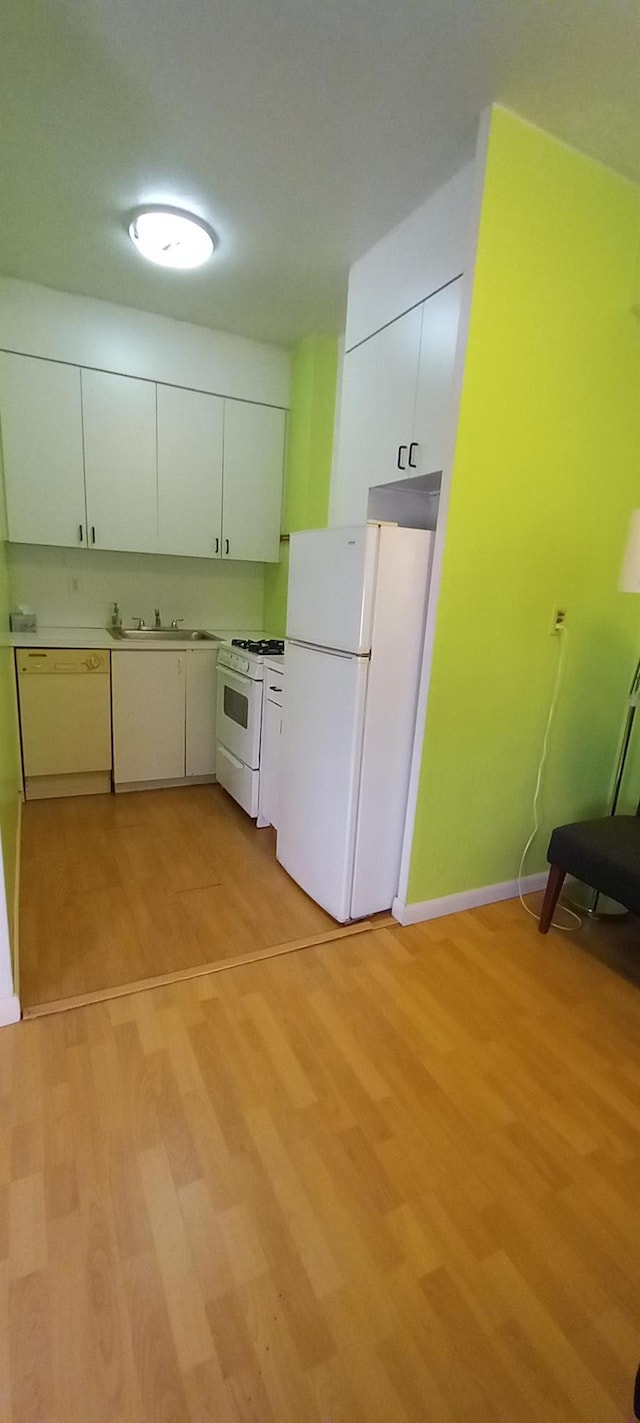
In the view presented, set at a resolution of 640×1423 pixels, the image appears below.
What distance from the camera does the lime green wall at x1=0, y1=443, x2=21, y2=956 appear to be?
186 centimetres

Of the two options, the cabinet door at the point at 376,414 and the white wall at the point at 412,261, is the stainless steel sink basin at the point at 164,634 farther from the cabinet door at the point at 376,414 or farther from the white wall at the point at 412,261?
the white wall at the point at 412,261

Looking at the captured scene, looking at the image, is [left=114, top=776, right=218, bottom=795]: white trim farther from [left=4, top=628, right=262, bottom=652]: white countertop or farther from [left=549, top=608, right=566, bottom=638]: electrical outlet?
[left=549, top=608, right=566, bottom=638]: electrical outlet

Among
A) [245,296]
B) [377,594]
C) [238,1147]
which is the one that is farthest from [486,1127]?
[245,296]

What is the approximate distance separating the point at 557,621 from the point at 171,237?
7.03 feet

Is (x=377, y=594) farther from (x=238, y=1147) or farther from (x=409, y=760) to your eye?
(x=238, y=1147)

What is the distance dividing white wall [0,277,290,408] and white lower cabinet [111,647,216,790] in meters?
1.56

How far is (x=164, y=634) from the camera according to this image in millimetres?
3633

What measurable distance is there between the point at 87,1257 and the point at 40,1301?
0.09 meters

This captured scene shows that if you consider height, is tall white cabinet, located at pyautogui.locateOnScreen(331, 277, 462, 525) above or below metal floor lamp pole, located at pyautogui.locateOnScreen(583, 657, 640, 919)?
above

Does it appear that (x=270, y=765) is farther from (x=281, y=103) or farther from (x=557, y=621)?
(x=281, y=103)

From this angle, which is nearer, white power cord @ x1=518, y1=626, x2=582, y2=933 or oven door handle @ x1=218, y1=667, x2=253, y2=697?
white power cord @ x1=518, y1=626, x2=582, y2=933

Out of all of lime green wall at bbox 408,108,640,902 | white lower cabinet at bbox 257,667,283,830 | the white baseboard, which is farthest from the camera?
white lower cabinet at bbox 257,667,283,830

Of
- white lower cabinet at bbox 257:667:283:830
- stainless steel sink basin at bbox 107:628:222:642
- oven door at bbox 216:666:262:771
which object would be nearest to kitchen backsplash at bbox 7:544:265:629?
stainless steel sink basin at bbox 107:628:222:642

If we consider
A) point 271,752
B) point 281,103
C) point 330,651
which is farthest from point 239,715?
point 281,103
